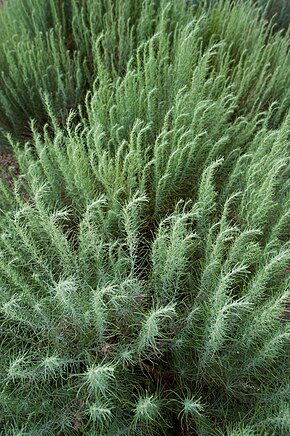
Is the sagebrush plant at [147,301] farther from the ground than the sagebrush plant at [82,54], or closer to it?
closer to it

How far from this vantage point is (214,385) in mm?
1353

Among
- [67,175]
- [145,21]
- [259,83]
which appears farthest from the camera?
[145,21]

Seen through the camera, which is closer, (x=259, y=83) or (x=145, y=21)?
(x=259, y=83)

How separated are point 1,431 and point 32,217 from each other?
2.01ft

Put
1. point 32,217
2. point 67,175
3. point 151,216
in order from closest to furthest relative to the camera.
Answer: point 32,217, point 67,175, point 151,216

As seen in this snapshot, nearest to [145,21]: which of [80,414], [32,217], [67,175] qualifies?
[67,175]

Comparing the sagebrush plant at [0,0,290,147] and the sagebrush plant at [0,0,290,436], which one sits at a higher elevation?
the sagebrush plant at [0,0,290,147]

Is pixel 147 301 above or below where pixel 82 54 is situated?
below

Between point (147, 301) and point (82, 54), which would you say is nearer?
point (147, 301)

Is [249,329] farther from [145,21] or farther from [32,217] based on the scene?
[145,21]

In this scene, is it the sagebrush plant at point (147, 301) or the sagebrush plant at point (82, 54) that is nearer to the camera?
the sagebrush plant at point (147, 301)

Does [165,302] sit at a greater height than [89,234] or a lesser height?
lesser

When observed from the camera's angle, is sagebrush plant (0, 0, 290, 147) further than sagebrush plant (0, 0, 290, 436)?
Yes

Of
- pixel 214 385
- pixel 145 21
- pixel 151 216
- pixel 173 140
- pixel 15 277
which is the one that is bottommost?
pixel 214 385
